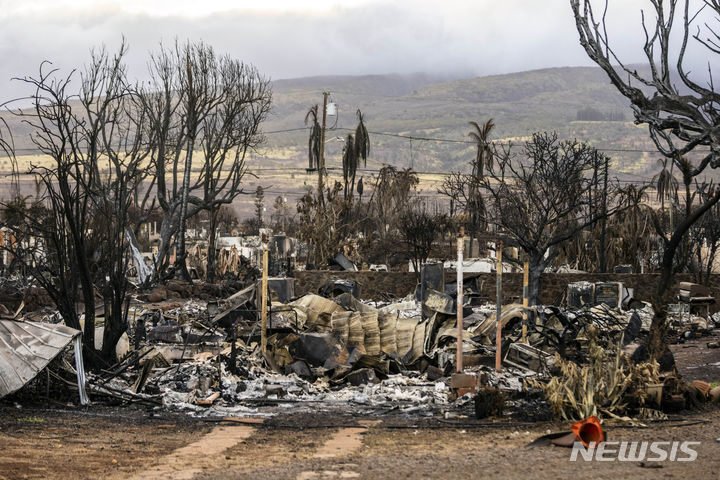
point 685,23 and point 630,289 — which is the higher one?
point 685,23

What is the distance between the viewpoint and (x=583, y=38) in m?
10.8

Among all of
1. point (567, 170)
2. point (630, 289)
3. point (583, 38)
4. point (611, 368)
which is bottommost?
point (630, 289)

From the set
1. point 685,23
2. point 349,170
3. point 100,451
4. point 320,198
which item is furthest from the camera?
point 349,170

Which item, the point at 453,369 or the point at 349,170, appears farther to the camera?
the point at 349,170

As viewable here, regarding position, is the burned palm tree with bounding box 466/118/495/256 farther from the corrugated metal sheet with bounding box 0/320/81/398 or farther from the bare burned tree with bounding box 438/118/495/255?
the corrugated metal sheet with bounding box 0/320/81/398

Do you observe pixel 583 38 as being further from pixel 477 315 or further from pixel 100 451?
pixel 477 315

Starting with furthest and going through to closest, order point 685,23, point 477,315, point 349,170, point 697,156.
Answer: point 697,156 → point 349,170 → point 477,315 → point 685,23

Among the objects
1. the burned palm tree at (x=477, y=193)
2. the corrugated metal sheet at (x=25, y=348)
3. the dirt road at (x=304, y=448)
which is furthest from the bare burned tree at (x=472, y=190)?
the corrugated metal sheet at (x=25, y=348)

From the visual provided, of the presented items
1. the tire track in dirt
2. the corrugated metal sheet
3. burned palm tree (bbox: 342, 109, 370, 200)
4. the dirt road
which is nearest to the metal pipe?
the corrugated metal sheet

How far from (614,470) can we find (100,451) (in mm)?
4541

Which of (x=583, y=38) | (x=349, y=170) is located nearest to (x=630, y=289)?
(x=583, y=38)

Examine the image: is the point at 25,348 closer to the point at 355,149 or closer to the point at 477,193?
the point at 477,193

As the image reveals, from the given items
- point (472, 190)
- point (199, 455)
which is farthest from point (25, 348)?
point (472, 190)

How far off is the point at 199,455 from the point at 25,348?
3.24 metres
